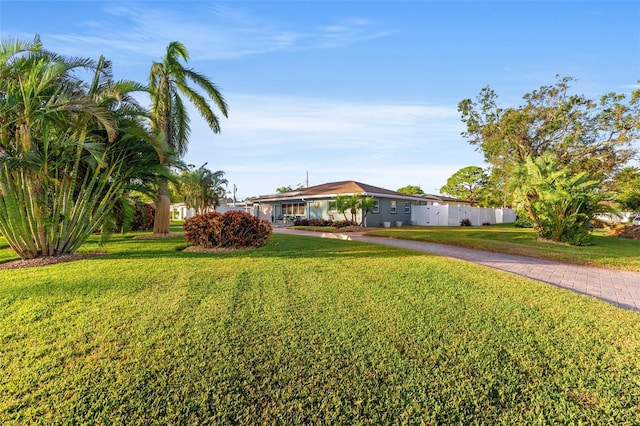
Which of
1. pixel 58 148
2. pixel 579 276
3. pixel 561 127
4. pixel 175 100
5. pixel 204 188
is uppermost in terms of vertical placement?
pixel 561 127

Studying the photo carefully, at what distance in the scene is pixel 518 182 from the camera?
13.4 m

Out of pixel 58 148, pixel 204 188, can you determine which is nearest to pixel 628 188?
pixel 58 148

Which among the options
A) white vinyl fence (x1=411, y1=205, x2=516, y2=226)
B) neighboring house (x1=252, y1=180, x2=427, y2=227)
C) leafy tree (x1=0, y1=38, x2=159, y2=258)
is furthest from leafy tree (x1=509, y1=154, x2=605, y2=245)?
leafy tree (x1=0, y1=38, x2=159, y2=258)

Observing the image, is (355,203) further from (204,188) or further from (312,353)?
(312,353)

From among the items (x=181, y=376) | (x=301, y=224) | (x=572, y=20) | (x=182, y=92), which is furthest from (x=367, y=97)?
(x=181, y=376)

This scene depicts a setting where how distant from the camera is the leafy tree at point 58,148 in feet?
22.5

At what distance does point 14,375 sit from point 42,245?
664 cm

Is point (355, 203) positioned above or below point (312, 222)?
above

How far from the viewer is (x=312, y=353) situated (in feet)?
9.85

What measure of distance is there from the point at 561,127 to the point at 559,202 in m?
14.7

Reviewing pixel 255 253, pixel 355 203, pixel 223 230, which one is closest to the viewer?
pixel 255 253

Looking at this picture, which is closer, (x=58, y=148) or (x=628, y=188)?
(x=58, y=148)

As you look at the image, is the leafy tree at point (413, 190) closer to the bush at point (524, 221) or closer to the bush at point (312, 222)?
the bush at point (524, 221)

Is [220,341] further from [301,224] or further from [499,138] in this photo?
[499,138]
